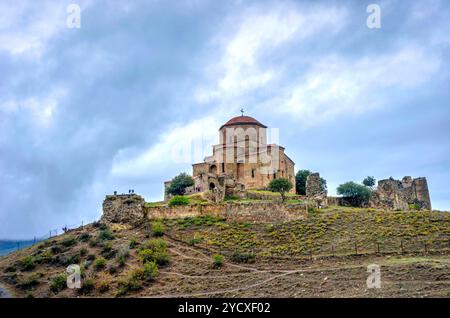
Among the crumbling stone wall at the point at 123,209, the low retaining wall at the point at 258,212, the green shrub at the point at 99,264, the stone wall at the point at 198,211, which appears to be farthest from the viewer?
the crumbling stone wall at the point at 123,209

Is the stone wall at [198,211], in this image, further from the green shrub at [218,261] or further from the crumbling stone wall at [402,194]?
the crumbling stone wall at [402,194]

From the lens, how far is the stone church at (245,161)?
52219 mm

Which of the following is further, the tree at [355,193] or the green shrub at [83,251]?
the tree at [355,193]

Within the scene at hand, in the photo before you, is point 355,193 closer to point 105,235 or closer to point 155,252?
point 155,252

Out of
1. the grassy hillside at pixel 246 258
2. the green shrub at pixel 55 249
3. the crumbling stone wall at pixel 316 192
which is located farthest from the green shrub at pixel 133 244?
the crumbling stone wall at pixel 316 192

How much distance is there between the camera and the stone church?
5222 centimetres

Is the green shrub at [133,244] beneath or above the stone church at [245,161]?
beneath

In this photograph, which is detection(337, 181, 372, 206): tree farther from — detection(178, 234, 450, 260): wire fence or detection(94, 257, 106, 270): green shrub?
detection(94, 257, 106, 270): green shrub

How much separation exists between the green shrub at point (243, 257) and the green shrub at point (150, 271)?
4.67 meters

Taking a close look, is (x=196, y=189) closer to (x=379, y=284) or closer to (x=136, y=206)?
(x=136, y=206)

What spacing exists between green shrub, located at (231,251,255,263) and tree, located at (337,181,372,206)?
20155mm

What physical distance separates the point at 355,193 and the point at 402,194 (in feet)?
14.0
